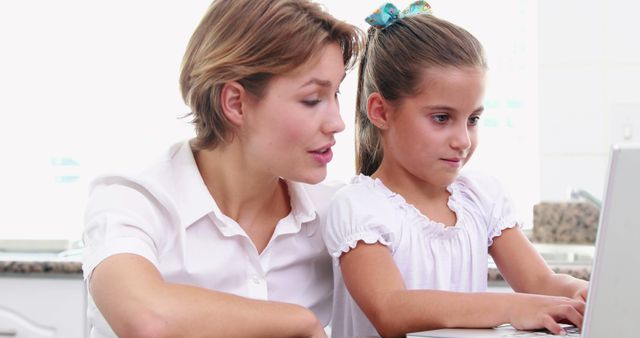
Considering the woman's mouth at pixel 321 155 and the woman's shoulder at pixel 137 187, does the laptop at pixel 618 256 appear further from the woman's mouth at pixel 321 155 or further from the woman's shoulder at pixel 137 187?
the woman's shoulder at pixel 137 187

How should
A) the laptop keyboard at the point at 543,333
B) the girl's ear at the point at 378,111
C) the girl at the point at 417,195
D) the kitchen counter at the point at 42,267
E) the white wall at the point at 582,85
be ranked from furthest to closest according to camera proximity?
the white wall at the point at 582,85 < the kitchen counter at the point at 42,267 < the girl's ear at the point at 378,111 < the girl at the point at 417,195 < the laptop keyboard at the point at 543,333

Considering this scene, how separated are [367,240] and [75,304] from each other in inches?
46.3

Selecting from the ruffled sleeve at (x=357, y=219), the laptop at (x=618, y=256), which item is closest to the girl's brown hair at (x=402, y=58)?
the ruffled sleeve at (x=357, y=219)

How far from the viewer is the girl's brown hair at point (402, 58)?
1.38 metres

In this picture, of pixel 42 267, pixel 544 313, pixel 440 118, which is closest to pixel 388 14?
pixel 440 118

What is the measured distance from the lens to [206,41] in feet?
4.35

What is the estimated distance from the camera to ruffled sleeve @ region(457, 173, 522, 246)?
1.47 metres

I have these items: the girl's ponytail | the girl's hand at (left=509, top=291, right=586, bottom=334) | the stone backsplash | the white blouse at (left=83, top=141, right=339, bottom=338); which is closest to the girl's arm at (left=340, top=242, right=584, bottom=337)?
the girl's hand at (left=509, top=291, right=586, bottom=334)

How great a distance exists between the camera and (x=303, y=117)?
1268mm

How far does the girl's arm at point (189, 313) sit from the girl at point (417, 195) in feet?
0.50

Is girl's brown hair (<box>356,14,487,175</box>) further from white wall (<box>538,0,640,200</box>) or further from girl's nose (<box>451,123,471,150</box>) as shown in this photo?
white wall (<box>538,0,640,200</box>)

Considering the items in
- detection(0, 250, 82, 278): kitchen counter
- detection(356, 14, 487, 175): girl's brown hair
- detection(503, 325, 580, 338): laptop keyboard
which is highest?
detection(356, 14, 487, 175): girl's brown hair

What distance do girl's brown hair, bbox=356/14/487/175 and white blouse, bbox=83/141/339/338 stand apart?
4.9 inches

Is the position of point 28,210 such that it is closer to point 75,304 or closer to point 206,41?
point 75,304
